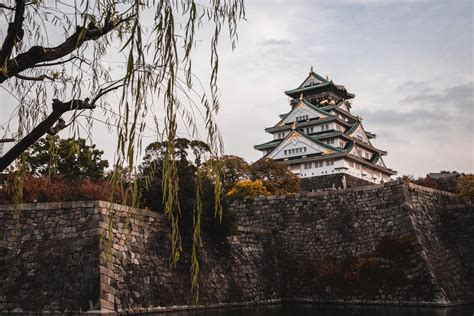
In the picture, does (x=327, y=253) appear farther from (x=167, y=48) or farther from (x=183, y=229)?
(x=167, y=48)

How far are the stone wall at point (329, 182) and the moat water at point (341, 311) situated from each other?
92.9 ft

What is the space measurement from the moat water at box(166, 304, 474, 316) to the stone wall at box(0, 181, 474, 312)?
65 cm

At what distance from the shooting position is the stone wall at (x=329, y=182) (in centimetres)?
4356

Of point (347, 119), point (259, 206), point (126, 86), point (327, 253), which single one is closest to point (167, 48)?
point (126, 86)

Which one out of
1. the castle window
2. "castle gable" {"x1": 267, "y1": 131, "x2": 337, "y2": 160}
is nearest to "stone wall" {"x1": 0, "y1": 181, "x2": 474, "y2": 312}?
"castle gable" {"x1": 267, "y1": 131, "x2": 337, "y2": 160}

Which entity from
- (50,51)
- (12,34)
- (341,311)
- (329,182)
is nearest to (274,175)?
(329,182)

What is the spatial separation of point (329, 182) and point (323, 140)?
694 cm

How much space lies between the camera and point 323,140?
164ft

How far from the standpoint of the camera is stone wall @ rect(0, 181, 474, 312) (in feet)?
39.0

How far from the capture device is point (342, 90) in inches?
2244

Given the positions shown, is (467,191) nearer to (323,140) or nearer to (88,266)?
(88,266)

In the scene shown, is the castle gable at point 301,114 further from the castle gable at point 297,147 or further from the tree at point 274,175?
the tree at point 274,175

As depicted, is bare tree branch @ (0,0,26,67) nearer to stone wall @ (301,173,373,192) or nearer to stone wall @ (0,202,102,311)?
stone wall @ (0,202,102,311)

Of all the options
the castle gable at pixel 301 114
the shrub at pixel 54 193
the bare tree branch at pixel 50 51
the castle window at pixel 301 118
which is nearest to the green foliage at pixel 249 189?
the shrub at pixel 54 193
